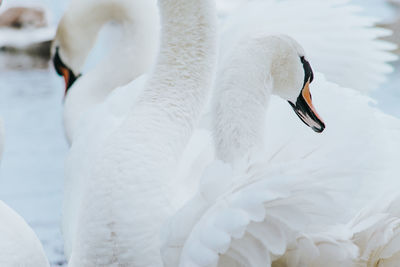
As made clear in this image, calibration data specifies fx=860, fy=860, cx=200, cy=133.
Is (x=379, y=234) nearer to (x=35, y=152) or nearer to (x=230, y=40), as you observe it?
(x=230, y=40)

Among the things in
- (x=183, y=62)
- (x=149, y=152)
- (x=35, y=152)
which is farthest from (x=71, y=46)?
(x=149, y=152)

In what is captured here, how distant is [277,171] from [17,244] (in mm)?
892

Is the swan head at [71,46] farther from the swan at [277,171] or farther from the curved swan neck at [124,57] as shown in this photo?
the swan at [277,171]

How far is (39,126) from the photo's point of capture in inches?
239

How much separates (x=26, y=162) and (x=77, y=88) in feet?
3.82

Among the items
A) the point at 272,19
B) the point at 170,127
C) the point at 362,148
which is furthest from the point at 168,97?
the point at 272,19

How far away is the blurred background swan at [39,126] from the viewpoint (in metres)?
4.36

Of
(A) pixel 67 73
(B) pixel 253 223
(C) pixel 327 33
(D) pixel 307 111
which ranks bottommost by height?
(A) pixel 67 73

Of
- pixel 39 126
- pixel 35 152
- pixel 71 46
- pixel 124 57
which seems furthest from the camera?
pixel 39 126

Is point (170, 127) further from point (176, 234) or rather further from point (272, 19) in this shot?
point (272, 19)

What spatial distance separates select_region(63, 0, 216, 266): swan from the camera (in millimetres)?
2262

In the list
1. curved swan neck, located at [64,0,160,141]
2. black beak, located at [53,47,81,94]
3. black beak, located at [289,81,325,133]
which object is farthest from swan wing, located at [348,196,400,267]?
black beak, located at [53,47,81,94]

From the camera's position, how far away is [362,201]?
102 inches

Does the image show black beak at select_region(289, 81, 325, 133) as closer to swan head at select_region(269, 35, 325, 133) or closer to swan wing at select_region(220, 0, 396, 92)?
swan head at select_region(269, 35, 325, 133)
